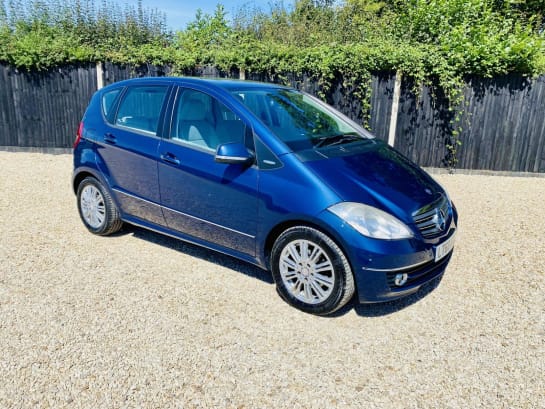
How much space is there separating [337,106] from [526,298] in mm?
6064

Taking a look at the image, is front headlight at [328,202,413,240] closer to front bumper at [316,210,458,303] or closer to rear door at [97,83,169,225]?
front bumper at [316,210,458,303]

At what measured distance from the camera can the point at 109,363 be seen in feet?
9.27

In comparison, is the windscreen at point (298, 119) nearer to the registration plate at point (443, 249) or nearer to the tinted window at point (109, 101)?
the registration plate at point (443, 249)

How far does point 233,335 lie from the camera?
3195 millimetres

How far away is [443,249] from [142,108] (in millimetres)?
3176

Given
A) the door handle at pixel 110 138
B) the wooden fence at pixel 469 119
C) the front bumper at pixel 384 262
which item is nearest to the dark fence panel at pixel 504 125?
the wooden fence at pixel 469 119

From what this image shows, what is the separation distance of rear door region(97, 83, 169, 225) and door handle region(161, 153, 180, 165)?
0.12 metres

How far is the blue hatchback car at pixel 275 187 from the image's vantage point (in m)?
3.19

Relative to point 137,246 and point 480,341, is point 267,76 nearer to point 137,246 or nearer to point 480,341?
point 137,246

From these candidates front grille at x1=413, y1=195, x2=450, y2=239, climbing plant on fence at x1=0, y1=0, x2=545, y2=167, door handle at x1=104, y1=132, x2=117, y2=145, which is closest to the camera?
front grille at x1=413, y1=195, x2=450, y2=239

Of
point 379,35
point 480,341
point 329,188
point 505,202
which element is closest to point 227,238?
point 329,188

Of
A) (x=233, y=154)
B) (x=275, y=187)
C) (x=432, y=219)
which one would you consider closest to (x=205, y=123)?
(x=233, y=154)

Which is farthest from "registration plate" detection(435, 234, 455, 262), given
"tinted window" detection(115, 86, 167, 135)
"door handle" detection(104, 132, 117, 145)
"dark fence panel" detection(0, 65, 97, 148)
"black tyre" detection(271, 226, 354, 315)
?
"dark fence panel" detection(0, 65, 97, 148)

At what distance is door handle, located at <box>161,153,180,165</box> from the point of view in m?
3.96
